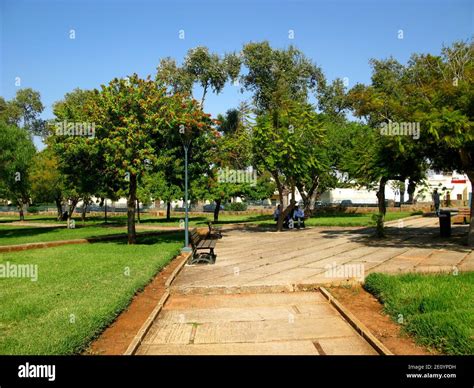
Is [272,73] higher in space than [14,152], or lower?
higher

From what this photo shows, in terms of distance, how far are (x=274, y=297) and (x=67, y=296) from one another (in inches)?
161

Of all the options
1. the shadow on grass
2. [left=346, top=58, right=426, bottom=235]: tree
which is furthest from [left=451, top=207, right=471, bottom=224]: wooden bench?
the shadow on grass

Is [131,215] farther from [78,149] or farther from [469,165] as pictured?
[469,165]

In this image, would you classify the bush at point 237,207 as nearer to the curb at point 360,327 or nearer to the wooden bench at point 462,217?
the wooden bench at point 462,217

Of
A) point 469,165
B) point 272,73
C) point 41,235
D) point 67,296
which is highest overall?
point 272,73

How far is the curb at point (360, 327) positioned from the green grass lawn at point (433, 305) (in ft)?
2.13

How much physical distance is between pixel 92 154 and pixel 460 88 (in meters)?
13.6

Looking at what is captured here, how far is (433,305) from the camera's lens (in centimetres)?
709

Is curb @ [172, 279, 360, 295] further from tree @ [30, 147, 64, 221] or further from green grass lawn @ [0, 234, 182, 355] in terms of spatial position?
tree @ [30, 147, 64, 221]

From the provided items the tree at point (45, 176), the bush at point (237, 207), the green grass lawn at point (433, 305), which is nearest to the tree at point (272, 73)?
the bush at point (237, 207)

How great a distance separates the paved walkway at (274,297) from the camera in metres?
6.10

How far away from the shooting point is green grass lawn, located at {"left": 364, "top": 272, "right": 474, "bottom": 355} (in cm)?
576

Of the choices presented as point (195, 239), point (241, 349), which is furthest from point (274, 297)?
point (195, 239)

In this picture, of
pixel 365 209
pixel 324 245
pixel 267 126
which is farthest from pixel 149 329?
pixel 365 209
